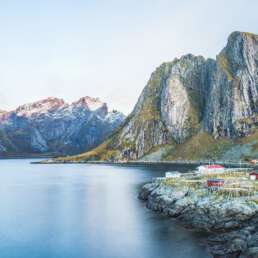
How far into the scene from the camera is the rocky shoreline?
6788 cm

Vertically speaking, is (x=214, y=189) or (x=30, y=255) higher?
(x=214, y=189)

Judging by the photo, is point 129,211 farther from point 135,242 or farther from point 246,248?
point 246,248

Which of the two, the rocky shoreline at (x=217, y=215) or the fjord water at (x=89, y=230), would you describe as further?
the fjord water at (x=89, y=230)


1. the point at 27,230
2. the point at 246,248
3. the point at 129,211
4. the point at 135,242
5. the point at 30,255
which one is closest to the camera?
the point at 246,248

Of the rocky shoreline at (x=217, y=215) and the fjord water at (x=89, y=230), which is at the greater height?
the rocky shoreline at (x=217, y=215)

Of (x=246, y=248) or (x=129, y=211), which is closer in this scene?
(x=246, y=248)

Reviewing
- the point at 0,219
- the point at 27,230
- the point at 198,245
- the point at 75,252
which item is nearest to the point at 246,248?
the point at 198,245

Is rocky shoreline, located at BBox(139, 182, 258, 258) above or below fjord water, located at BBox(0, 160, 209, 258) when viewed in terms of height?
above

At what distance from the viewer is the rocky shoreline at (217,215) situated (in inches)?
2672

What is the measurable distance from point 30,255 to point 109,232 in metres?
22.0

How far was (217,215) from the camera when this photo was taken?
87125 mm

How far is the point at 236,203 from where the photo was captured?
287ft

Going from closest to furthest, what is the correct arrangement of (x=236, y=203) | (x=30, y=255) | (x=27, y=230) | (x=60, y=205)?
(x=30, y=255) → (x=236, y=203) → (x=27, y=230) → (x=60, y=205)

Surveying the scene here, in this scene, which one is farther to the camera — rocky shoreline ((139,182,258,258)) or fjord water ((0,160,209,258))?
fjord water ((0,160,209,258))
